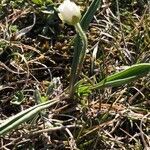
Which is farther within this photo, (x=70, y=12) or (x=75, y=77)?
(x=75, y=77)

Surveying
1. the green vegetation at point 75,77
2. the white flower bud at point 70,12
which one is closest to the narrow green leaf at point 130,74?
the green vegetation at point 75,77

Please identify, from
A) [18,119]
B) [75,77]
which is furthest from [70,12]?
[18,119]

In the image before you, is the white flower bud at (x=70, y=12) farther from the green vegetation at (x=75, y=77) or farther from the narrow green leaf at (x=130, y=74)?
the narrow green leaf at (x=130, y=74)

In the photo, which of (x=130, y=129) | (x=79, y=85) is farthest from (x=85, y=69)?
(x=130, y=129)

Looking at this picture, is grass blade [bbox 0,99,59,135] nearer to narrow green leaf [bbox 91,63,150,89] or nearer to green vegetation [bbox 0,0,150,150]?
green vegetation [bbox 0,0,150,150]

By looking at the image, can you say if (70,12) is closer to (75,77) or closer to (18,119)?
(75,77)

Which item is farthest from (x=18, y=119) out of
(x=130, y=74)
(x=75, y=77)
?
(x=130, y=74)

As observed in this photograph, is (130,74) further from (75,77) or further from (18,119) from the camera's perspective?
(18,119)

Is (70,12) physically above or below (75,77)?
above

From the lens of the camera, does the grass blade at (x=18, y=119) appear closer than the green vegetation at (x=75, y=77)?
Yes

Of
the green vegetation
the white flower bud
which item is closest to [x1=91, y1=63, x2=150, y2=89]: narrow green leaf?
the green vegetation
